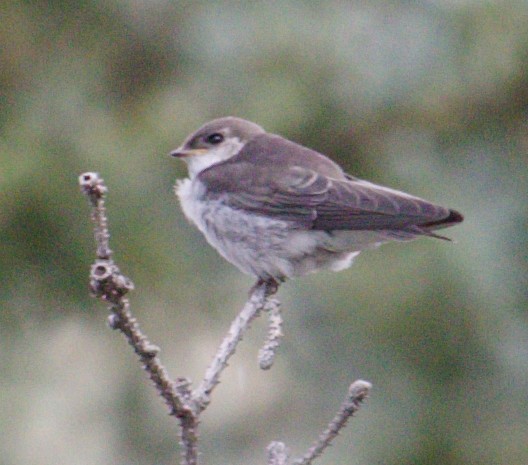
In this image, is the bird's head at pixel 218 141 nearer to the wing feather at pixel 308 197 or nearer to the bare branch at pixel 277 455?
the wing feather at pixel 308 197

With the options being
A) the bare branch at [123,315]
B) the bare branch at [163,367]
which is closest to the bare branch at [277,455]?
the bare branch at [163,367]

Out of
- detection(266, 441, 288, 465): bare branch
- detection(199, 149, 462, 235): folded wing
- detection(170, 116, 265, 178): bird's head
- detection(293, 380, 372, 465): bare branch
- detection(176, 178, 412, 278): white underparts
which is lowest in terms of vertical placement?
detection(266, 441, 288, 465): bare branch

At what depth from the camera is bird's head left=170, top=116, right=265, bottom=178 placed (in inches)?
160

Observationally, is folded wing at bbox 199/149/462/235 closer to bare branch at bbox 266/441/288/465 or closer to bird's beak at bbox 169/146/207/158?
bird's beak at bbox 169/146/207/158

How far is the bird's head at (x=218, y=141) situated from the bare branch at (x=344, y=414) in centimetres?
180

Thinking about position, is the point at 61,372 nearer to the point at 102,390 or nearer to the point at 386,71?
the point at 102,390

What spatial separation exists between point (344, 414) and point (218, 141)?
184 centimetres

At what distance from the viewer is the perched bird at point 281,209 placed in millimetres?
3662

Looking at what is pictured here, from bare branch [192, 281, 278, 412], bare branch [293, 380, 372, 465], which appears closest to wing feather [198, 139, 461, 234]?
bare branch [192, 281, 278, 412]

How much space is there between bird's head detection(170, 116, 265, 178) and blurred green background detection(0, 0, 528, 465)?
44.9 inches

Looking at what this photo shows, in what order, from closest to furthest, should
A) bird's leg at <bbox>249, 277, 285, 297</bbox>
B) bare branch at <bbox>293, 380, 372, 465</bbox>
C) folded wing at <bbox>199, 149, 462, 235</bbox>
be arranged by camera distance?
bare branch at <bbox>293, 380, 372, 465</bbox> < folded wing at <bbox>199, 149, 462, 235</bbox> < bird's leg at <bbox>249, 277, 285, 297</bbox>

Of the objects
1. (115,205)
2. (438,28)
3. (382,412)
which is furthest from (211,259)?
(438,28)

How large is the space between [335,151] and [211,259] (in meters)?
0.77

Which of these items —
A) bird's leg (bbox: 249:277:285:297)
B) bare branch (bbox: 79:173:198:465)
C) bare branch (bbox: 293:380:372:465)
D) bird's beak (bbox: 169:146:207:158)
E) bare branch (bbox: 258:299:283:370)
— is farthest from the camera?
bird's beak (bbox: 169:146:207:158)
